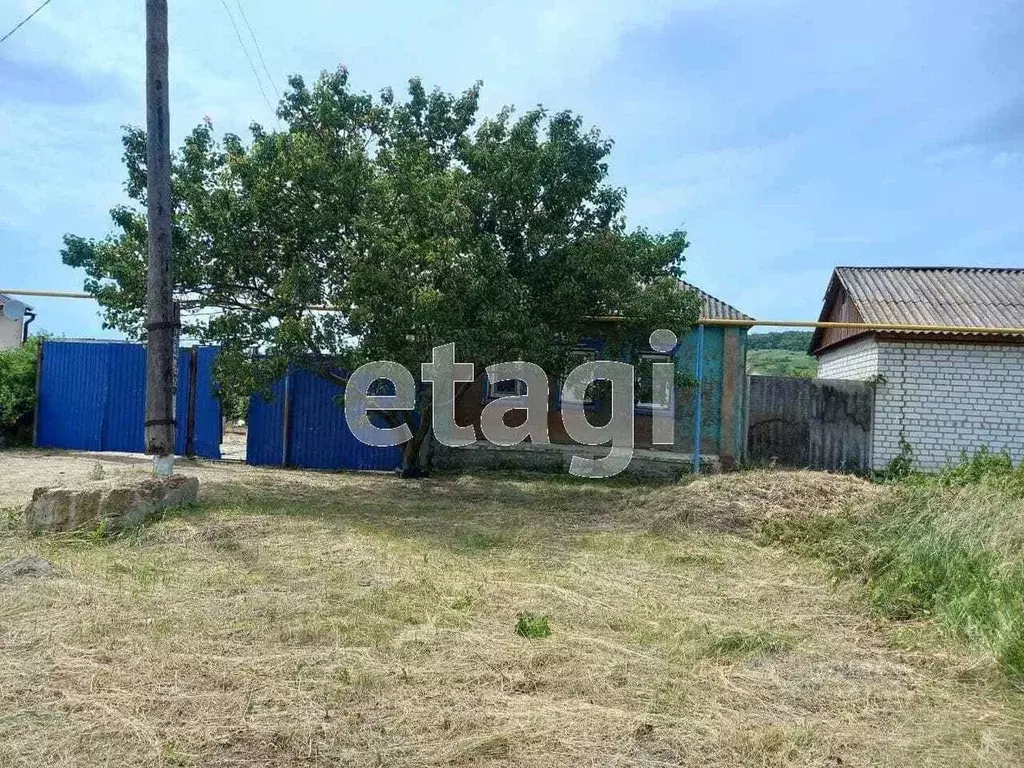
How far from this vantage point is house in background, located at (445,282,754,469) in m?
12.6

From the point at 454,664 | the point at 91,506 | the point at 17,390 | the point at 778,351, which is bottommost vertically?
the point at 454,664

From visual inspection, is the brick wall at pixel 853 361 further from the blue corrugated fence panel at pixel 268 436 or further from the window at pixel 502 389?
the blue corrugated fence panel at pixel 268 436

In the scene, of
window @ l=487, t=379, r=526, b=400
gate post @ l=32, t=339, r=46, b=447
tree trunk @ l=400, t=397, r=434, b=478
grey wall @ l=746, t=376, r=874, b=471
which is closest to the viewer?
tree trunk @ l=400, t=397, r=434, b=478

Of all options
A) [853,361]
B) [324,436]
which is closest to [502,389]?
[324,436]

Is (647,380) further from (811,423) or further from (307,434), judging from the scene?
(307,434)

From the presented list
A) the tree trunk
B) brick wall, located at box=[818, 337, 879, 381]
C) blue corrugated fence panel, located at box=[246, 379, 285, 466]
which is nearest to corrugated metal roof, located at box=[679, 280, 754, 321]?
brick wall, located at box=[818, 337, 879, 381]

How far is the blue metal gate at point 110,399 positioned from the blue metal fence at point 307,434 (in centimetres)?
88

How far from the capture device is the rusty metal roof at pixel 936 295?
12.6 m

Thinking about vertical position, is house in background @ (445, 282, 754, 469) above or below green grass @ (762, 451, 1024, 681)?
Result: above

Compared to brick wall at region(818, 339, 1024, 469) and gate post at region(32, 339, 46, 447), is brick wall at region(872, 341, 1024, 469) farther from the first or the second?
gate post at region(32, 339, 46, 447)

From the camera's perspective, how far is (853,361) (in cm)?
1368

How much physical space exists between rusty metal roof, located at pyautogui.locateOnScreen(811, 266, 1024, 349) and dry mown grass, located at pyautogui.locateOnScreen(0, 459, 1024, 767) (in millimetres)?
8040

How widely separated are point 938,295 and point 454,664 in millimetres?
12840

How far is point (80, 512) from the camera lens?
6.39 m
